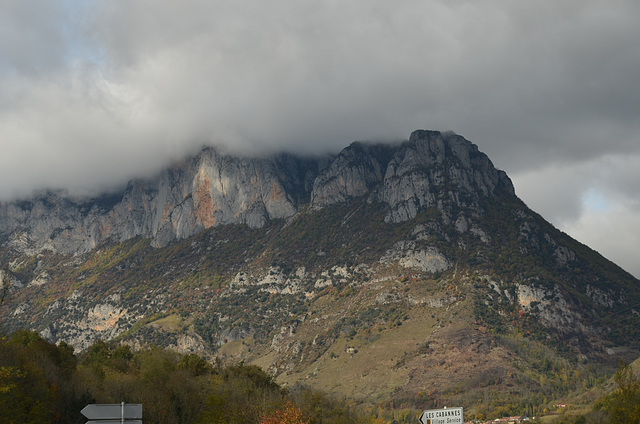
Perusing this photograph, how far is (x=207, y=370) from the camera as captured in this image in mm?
121812

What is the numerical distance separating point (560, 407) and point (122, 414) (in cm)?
18609

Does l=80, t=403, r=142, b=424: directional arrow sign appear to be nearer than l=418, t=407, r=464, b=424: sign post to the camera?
Yes

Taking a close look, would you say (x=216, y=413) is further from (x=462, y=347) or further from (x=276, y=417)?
(x=462, y=347)

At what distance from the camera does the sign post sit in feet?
90.5

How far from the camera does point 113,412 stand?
2009 cm

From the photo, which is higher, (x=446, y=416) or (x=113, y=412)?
(x=113, y=412)

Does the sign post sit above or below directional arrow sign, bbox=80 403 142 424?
below

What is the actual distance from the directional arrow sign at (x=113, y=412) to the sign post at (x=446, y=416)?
13.9 meters

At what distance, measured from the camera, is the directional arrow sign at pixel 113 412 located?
19.8 meters

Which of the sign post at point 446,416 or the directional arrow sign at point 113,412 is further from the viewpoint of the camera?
the sign post at point 446,416

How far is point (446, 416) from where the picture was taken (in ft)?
91.0

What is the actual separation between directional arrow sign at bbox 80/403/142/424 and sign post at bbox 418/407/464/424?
45.5 ft

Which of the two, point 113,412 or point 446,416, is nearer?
point 113,412

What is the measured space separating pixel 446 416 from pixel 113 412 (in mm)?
15225
